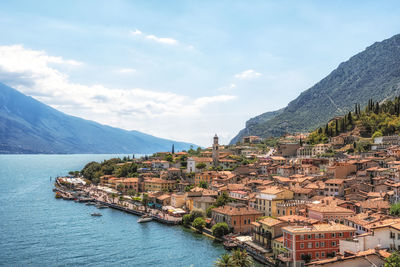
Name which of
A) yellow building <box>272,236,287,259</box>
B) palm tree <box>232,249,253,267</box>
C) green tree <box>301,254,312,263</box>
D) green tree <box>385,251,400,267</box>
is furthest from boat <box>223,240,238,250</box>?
green tree <box>385,251,400,267</box>

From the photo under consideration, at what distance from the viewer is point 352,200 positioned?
2248 inches

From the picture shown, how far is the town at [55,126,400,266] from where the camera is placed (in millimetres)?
38844

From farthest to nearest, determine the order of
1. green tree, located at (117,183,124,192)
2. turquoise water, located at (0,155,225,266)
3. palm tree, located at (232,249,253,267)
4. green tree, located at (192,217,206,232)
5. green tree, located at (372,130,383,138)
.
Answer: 1. green tree, located at (117,183,124,192)
2. green tree, located at (372,130,383,138)
3. green tree, located at (192,217,206,232)
4. turquoise water, located at (0,155,225,266)
5. palm tree, located at (232,249,253,267)

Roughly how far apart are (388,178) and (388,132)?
41.9m

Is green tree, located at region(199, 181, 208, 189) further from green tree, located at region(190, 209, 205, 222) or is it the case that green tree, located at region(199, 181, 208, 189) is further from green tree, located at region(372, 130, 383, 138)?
green tree, located at region(372, 130, 383, 138)

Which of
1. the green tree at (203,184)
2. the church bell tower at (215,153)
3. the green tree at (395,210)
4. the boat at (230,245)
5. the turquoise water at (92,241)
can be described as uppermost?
the church bell tower at (215,153)

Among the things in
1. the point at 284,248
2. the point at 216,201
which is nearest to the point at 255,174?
the point at 216,201

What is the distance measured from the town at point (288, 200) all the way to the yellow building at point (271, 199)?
0.16 metres

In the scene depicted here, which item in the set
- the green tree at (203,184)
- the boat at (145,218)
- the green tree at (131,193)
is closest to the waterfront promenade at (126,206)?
the boat at (145,218)

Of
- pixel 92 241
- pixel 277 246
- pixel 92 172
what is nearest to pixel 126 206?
pixel 92 241

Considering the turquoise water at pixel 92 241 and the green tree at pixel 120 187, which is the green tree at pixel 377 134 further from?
the green tree at pixel 120 187

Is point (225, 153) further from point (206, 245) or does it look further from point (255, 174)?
point (206, 245)

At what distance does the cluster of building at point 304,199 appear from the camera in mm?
38594

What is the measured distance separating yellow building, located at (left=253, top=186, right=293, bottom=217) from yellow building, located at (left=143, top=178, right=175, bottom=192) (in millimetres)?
39960
